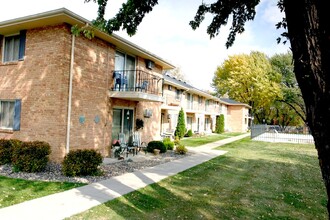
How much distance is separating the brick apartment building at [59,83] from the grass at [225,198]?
4.81m

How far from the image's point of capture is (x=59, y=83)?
1048cm

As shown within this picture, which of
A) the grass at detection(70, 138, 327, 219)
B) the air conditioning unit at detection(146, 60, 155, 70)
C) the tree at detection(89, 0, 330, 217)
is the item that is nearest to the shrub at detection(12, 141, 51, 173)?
the grass at detection(70, 138, 327, 219)

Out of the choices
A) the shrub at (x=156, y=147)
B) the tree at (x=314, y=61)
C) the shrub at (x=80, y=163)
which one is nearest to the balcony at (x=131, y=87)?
the shrub at (x=156, y=147)

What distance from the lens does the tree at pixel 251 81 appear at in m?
47.3

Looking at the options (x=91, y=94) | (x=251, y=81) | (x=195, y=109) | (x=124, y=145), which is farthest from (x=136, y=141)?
(x=251, y=81)

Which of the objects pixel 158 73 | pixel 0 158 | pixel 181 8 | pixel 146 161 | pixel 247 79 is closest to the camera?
pixel 181 8

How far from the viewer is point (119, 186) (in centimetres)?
805

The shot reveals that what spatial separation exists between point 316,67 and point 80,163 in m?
8.44

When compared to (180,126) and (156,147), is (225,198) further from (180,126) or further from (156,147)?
(180,126)

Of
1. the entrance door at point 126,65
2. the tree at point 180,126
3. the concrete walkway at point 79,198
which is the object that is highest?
the entrance door at point 126,65

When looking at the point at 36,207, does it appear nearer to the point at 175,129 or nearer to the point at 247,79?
Answer: the point at 175,129

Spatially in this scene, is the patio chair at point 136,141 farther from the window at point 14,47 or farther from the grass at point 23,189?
the window at point 14,47

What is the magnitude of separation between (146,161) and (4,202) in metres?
7.22

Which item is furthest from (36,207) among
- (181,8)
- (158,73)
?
(158,73)
